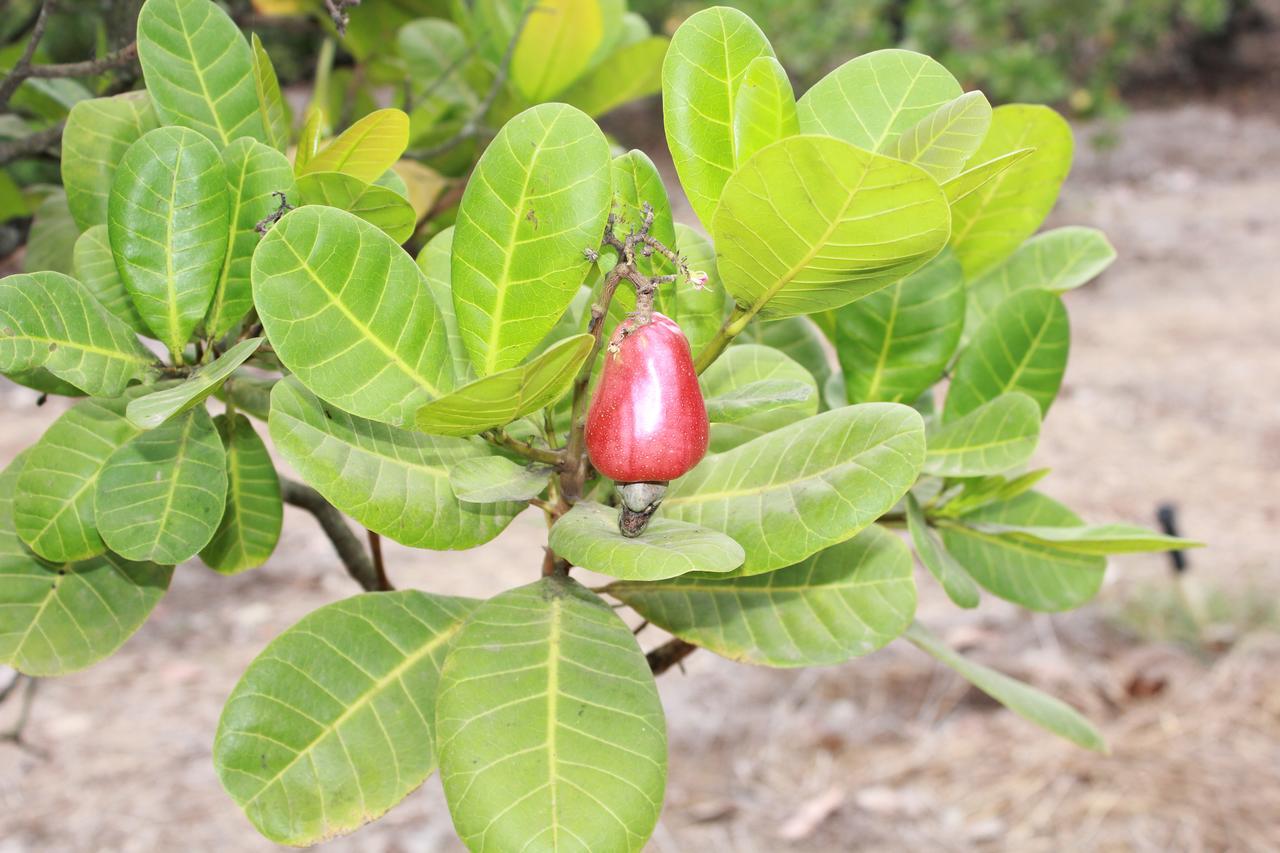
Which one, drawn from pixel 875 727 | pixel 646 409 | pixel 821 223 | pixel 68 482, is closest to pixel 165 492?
pixel 68 482

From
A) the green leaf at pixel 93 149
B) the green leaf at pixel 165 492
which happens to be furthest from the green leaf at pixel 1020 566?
the green leaf at pixel 93 149

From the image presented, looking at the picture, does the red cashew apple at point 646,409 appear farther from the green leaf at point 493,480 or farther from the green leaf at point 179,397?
the green leaf at point 179,397

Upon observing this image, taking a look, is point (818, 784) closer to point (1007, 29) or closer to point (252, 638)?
point (252, 638)

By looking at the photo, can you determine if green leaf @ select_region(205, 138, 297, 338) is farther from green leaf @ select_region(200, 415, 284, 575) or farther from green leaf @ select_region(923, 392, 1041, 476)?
green leaf @ select_region(923, 392, 1041, 476)

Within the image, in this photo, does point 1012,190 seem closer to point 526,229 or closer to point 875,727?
point 526,229

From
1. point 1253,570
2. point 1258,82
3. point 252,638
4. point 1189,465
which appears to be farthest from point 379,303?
point 1258,82
